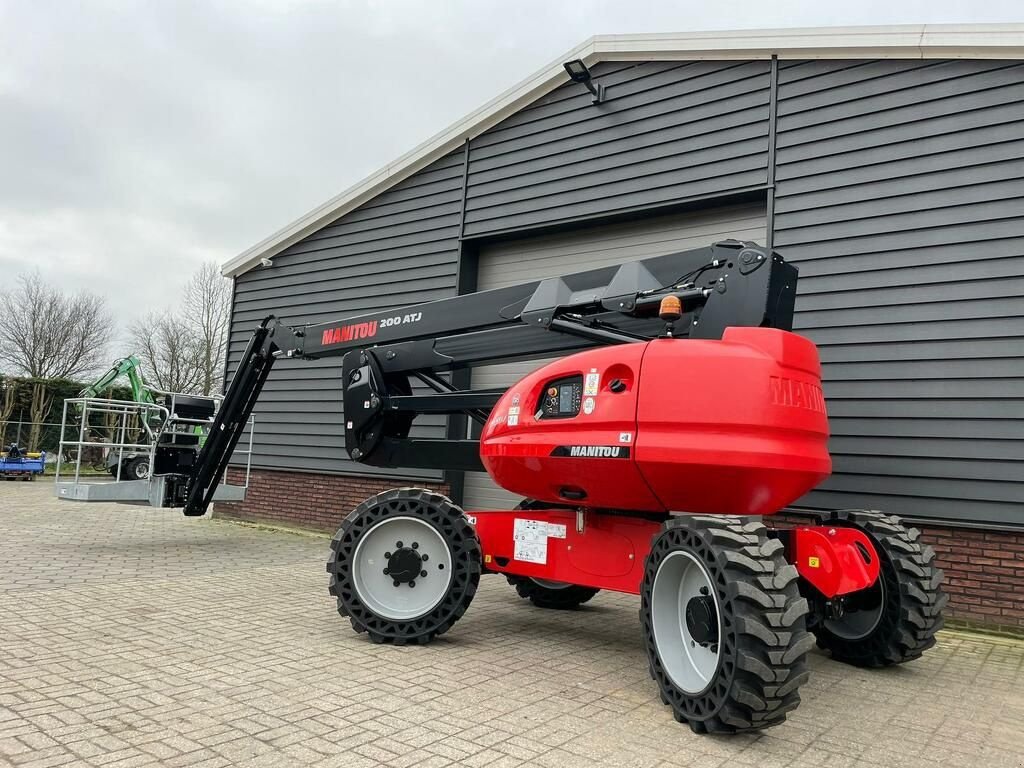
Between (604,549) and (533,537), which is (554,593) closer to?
(533,537)

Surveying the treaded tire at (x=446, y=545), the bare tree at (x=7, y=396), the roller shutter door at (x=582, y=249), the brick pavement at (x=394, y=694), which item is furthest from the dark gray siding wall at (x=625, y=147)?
the bare tree at (x=7, y=396)

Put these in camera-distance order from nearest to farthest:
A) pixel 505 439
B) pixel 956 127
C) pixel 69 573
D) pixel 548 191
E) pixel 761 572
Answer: pixel 761 572
pixel 505 439
pixel 956 127
pixel 69 573
pixel 548 191

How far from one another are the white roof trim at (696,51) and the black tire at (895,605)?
4.61 m

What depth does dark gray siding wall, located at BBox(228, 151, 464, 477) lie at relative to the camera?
36.0ft

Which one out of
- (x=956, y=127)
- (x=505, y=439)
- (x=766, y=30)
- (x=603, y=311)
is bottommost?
(x=505, y=439)

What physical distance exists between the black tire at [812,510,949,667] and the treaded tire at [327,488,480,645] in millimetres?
2337

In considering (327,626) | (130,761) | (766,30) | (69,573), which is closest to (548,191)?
(766,30)

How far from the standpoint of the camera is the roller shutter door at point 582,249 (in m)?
8.45

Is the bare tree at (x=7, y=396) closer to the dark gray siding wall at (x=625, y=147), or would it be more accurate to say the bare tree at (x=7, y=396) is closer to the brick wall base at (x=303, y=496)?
the brick wall base at (x=303, y=496)

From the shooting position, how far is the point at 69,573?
7.47 metres

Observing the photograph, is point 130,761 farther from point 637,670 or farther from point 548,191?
point 548,191

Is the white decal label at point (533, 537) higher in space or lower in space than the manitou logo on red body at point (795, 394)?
lower

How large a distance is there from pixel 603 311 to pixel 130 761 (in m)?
3.76

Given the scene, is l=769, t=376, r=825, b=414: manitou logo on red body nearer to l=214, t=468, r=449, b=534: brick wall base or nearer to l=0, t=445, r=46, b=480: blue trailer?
l=214, t=468, r=449, b=534: brick wall base
